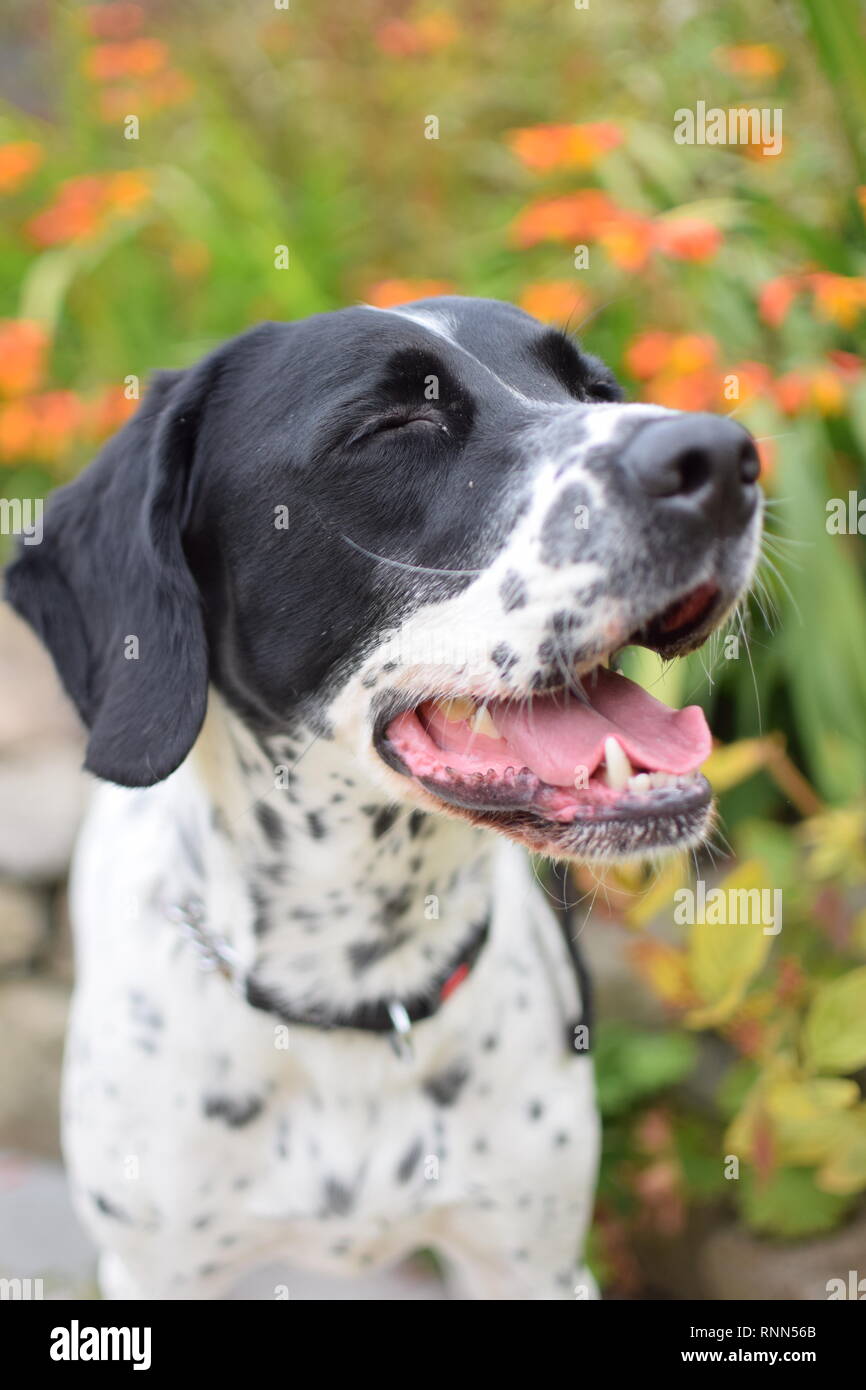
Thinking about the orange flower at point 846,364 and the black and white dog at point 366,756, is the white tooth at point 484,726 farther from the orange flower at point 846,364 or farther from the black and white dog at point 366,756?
the orange flower at point 846,364

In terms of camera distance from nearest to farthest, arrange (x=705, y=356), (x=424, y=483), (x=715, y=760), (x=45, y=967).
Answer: (x=424, y=483) < (x=715, y=760) < (x=705, y=356) < (x=45, y=967)

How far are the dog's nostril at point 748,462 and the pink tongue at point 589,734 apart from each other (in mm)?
311

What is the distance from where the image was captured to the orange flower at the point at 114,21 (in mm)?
5035

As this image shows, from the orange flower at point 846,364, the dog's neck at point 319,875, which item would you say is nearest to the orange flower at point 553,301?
the orange flower at point 846,364

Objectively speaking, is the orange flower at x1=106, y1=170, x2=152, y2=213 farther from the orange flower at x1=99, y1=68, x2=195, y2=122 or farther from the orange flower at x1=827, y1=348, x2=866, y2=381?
the orange flower at x1=827, y1=348, x2=866, y2=381

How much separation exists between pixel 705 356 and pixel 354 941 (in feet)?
5.17

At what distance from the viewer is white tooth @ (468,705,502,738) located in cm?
171

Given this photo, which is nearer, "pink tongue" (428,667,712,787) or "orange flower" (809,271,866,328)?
"pink tongue" (428,667,712,787)

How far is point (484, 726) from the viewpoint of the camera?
1747mm

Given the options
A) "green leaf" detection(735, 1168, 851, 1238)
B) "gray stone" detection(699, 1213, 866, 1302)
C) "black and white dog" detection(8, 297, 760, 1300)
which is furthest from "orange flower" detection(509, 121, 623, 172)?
"gray stone" detection(699, 1213, 866, 1302)

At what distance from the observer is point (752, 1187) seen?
2580 millimetres
